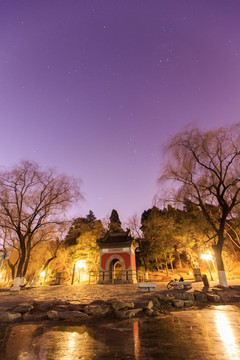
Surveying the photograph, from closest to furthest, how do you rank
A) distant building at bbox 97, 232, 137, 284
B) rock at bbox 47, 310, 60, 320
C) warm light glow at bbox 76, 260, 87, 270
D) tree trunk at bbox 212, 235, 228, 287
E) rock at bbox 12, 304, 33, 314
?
rock at bbox 47, 310, 60, 320 → rock at bbox 12, 304, 33, 314 → tree trunk at bbox 212, 235, 228, 287 → distant building at bbox 97, 232, 137, 284 → warm light glow at bbox 76, 260, 87, 270

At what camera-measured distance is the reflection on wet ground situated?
311 cm

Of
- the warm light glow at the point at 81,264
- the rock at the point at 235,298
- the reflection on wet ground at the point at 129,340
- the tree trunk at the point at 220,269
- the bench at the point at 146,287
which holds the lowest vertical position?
the reflection on wet ground at the point at 129,340

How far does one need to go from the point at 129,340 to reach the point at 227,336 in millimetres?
2026

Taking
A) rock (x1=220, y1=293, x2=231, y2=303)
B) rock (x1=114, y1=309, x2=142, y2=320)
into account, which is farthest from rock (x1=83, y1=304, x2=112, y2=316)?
rock (x1=220, y1=293, x2=231, y2=303)

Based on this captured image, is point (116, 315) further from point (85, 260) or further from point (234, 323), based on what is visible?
point (85, 260)

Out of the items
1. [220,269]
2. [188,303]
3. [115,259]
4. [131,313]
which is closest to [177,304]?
[188,303]

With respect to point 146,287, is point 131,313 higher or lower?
lower

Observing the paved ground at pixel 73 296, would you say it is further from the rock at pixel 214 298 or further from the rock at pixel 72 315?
the rock at pixel 214 298

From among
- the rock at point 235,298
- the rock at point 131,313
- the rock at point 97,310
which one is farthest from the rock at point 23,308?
the rock at point 235,298

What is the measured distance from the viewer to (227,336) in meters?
3.81

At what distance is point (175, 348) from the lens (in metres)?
3.27

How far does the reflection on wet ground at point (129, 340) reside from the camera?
10.2 feet

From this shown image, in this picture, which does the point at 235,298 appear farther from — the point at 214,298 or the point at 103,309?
the point at 103,309

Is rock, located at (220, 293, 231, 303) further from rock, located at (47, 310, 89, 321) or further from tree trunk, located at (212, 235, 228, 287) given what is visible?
rock, located at (47, 310, 89, 321)
